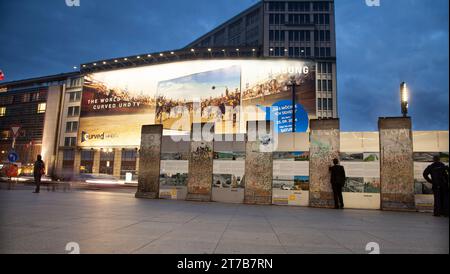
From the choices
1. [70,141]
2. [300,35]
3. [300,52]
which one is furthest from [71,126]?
[300,35]

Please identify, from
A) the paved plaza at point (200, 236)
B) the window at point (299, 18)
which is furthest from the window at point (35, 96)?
the paved plaza at point (200, 236)

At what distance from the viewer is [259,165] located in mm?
12836

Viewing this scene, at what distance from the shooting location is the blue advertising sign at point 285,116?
30.3 metres

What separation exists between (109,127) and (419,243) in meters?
50.2

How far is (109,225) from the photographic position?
20.3 ft

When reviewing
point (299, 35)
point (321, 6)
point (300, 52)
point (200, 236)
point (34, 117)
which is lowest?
point (200, 236)

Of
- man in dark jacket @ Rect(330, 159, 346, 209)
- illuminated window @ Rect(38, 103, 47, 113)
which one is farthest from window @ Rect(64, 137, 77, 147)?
man in dark jacket @ Rect(330, 159, 346, 209)

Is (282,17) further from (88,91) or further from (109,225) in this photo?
(109,225)

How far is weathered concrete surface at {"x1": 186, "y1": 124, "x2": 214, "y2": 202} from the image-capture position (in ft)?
44.0

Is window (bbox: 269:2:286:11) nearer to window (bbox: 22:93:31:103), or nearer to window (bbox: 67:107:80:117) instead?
window (bbox: 67:107:80:117)

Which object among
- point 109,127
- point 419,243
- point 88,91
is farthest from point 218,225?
point 88,91

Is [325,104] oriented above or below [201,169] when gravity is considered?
above

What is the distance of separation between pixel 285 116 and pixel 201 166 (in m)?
21.4

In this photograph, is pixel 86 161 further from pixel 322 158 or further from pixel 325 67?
pixel 322 158
